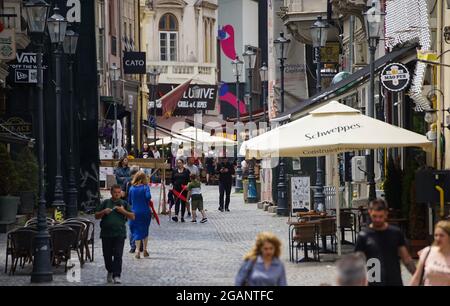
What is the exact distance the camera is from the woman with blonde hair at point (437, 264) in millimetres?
13330

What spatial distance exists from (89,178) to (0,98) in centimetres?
502

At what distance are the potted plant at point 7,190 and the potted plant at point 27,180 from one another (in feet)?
1.89

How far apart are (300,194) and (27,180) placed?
7000mm

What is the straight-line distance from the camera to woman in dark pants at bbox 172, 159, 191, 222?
3838 cm

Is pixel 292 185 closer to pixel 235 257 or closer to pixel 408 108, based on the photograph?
pixel 408 108

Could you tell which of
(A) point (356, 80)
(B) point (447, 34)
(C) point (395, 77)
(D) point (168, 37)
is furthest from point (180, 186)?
(D) point (168, 37)

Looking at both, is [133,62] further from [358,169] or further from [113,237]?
[113,237]

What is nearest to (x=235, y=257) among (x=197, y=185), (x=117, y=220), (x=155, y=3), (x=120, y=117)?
(x=117, y=220)

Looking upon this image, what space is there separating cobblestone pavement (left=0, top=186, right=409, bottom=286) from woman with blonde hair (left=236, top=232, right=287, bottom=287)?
25.2 feet

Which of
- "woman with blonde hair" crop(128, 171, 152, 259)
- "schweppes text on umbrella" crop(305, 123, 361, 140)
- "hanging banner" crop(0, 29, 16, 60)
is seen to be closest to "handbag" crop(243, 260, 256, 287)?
"schweppes text on umbrella" crop(305, 123, 361, 140)

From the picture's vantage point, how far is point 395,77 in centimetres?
2606

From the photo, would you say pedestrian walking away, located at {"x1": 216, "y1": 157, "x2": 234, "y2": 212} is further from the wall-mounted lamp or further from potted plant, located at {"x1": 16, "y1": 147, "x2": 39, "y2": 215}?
the wall-mounted lamp

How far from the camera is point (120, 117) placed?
73.9 m

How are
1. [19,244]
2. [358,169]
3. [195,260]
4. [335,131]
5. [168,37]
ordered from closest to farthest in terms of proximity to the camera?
[19,244]
[335,131]
[195,260]
[358,169]
[168,37]
